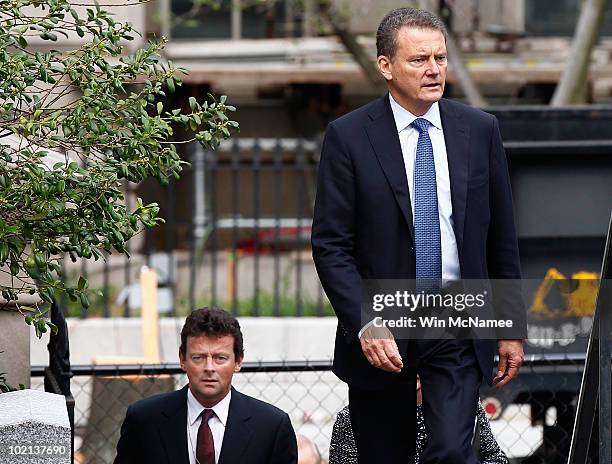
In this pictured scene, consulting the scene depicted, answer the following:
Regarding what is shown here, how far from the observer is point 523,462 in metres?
7.16

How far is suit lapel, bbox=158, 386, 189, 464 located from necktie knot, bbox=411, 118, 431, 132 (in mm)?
1434

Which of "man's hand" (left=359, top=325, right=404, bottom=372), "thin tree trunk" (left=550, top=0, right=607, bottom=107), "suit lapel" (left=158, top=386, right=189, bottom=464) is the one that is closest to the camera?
"man's hand" (left=359, top=325, right=404, bottom=372)

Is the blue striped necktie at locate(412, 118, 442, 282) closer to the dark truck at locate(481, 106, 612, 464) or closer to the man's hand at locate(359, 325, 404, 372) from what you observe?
the man's hand at locate(359, 325, 404, 372)

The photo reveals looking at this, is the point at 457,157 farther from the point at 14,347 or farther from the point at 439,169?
the point at 14,347

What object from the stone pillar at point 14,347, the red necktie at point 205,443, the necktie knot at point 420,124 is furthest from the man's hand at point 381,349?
the stone pillar at point 14,347

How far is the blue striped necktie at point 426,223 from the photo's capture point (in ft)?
15.6

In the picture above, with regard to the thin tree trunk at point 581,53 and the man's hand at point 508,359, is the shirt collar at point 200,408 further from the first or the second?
the thin tree trunk at point 581,53

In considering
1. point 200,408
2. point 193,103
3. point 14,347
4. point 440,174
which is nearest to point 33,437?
point 200,408

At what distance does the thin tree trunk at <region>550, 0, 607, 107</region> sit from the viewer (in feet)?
41.5

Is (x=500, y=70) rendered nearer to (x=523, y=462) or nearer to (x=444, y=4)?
(x=444, y=4)

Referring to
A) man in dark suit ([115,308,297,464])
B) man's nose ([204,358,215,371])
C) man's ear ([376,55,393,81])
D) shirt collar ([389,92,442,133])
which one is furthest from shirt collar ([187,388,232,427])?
man's ear ([376,55,393,81])

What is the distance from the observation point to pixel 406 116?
16.0 feet

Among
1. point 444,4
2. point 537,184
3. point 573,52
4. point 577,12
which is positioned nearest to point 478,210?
point 537,184

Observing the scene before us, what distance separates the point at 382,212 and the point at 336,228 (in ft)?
0.56
